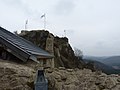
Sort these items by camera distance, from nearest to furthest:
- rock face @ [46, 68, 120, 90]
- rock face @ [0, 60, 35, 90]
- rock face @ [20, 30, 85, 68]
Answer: rock face @ [0, 60, 35, 90]
rock face @ [46, 68, 120, 90]
rock face @ [20, 30, 85, 68]

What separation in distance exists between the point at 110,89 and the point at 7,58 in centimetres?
388

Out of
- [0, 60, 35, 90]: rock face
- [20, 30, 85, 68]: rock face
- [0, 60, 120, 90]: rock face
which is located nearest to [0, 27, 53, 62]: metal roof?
[0, 60, 120, 90]: rock face

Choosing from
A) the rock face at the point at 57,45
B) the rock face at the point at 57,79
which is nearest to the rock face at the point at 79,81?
the rock face at the point at 57,79

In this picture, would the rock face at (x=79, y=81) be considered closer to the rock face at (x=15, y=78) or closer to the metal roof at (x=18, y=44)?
the rock face at (x=15, y=78)

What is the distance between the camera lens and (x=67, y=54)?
26.6m

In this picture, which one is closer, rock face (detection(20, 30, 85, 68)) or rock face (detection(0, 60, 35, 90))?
rock face (detection(0, 60, 35, 90))

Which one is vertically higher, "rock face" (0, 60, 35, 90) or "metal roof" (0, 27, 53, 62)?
"metal roof" (0, 27, 53, 62)

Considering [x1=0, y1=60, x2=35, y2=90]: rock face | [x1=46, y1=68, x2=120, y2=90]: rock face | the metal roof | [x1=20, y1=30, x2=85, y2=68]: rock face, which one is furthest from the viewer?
[x1=20, y1=30, x2=85, y2=68]: rock face

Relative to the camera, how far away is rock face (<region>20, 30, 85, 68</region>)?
72.4 ft

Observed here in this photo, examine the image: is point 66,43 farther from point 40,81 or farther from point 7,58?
point 40,81

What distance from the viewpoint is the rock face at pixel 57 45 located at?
72.4ft

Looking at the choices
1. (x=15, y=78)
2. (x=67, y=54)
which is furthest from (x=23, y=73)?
(x=67, y=54)

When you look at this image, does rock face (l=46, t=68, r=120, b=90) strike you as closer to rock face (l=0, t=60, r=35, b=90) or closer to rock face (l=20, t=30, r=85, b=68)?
rock face (l=0, t=60, r=35, b=90)

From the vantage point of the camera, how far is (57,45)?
24141 millimetres
